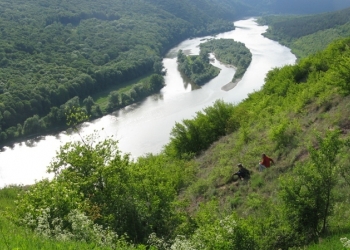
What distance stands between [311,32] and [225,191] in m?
120

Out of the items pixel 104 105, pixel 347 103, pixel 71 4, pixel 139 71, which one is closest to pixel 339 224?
pixel 347 103

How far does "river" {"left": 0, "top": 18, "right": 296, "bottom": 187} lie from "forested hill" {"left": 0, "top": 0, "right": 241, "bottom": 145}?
4.59 metres

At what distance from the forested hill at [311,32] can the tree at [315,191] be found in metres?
92.5

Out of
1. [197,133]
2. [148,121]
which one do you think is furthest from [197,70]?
[197,133]

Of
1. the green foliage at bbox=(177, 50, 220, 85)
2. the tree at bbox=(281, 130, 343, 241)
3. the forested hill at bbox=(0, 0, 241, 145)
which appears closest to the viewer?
the tree at bbox=(281, 130, 343, 241)

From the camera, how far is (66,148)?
14609 millimetres

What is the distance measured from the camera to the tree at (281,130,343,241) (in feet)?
28.8

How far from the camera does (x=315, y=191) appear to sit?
9.09 metres

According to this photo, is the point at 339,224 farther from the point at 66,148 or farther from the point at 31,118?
the point at 31,118

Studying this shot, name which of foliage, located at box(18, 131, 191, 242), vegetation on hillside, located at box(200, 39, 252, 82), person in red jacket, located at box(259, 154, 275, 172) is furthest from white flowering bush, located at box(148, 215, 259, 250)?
vegetation on hillside, located at box(200, 39, 252, 82)

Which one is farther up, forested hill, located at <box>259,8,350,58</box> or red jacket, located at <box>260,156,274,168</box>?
red jacket, located at <box>260,156,274,168</box>

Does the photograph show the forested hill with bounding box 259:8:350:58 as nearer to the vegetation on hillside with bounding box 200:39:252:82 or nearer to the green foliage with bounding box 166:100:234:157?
the vegetation on hillside with bounding box 200:39:252:82

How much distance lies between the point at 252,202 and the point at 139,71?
3037 inches

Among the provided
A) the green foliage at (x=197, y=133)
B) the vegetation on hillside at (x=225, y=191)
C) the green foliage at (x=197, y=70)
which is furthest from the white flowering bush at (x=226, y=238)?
the green foliage at (x=197, y=70)
